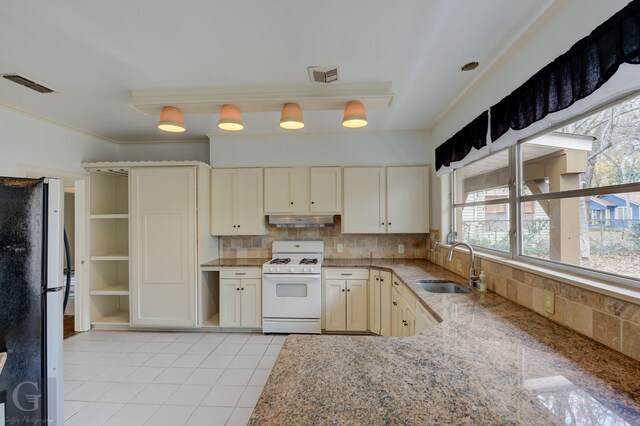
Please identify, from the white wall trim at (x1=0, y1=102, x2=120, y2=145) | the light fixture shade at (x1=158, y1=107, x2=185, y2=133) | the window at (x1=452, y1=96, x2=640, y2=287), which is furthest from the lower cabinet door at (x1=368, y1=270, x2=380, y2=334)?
the white wall trim at (x1=0, y1=102, x2=120, y2=145)

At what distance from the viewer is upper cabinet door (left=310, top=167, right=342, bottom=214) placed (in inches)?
141

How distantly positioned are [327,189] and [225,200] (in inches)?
54.5

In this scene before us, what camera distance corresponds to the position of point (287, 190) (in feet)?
11.8

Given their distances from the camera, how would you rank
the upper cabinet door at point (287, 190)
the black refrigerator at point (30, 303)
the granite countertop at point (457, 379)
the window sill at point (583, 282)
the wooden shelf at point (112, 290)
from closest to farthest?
the granite countertop at point (457, 379) < the window sill at point (583, 282) < the black refrigerator at point (30, 303) < the wooden shelf at point (112, 290) < the upper cabinet door at point (287, 190)

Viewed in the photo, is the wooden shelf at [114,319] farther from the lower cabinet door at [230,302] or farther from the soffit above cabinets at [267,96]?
the soffit above cabinets at [267,96]

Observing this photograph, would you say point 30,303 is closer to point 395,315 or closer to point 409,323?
point 409,323

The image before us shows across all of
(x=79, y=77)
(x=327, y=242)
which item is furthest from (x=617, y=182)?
(x=79, y=77)

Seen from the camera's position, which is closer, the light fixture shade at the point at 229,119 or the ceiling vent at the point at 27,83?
the ceiling vent at the point at 27,83

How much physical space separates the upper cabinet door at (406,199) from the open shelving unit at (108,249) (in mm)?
3401

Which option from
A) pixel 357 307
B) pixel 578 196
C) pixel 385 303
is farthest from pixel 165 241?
pixel 578 196

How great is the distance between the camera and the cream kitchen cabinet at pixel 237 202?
3623 mm

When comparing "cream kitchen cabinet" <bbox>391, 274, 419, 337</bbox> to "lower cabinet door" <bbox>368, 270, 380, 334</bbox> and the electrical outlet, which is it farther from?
the electrical outlet

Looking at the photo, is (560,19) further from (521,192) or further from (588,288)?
(588,288)

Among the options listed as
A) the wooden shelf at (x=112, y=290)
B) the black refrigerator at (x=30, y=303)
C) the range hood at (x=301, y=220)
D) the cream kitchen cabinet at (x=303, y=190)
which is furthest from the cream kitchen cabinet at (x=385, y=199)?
the wooden shelf at (x=112, y=290)
